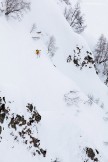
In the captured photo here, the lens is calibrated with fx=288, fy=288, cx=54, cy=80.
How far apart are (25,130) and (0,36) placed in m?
13.1

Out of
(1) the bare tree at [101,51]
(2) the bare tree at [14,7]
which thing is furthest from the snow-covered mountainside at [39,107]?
(1) the bare tree at [101,51]

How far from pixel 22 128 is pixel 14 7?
20.5 m

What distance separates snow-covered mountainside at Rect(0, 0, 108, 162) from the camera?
88.4ft

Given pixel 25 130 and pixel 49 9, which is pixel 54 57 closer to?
pixel 49 9

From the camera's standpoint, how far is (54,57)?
4750 cm

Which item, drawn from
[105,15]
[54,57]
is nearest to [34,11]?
[54,57]

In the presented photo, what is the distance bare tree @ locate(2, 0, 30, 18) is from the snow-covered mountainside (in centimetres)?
118

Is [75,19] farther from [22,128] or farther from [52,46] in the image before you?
[22,128]

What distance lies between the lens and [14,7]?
135 ft

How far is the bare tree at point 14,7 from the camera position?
4031 centimetres

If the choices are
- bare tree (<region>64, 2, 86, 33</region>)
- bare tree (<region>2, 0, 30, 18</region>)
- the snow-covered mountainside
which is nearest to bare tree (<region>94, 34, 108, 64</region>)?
bare tree (<region>64, 2, 86, 33</region>)

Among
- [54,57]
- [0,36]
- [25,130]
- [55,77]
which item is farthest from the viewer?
[54,57]

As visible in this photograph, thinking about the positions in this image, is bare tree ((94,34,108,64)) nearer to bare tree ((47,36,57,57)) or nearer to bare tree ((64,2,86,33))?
bare tree ((64,2,86,33))

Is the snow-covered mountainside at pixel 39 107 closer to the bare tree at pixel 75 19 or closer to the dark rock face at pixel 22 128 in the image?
the dark rock face at pixel 22 128
